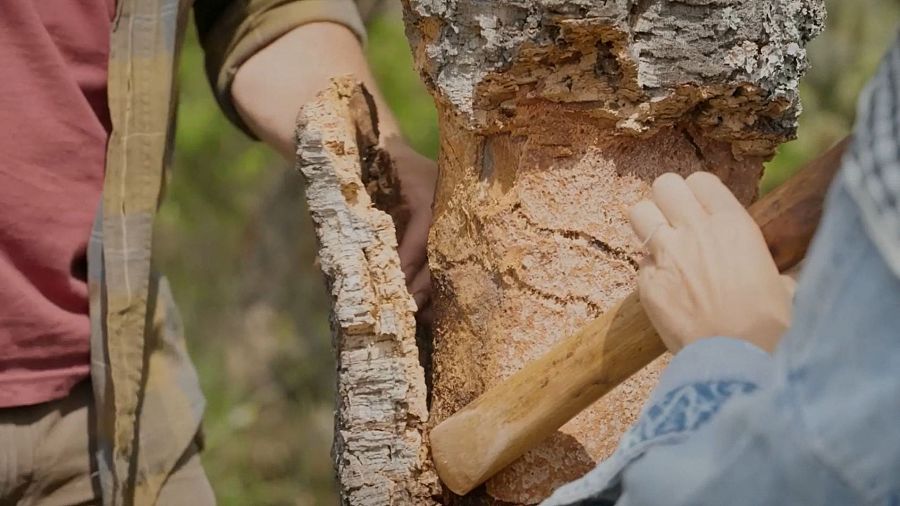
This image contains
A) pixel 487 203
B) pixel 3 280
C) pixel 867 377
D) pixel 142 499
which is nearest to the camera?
pixel 867 377

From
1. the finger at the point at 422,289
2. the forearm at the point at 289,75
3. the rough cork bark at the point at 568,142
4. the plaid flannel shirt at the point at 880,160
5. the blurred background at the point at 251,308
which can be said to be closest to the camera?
the plaid flannel shirt at the point at 880,160

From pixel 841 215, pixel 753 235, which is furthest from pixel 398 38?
pixel 841 215

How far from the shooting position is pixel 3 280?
55.7 inches

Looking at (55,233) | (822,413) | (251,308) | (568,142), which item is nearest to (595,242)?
(568,142)

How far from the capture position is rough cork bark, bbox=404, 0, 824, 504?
1139 millimetres

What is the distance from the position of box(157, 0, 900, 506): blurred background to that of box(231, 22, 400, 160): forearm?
1643 mm

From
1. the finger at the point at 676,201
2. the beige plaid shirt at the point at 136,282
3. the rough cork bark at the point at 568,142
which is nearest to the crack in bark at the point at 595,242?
the rough cork bark at the point at 568,142

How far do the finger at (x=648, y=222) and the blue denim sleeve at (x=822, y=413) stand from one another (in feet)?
0.71

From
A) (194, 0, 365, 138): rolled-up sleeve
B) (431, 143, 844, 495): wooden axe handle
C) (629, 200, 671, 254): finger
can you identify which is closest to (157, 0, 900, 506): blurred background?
(194, 0, 365, 138): rolled-up sleeve

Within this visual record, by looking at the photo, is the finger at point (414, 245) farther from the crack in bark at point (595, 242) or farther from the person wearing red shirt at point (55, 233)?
the crack in bark at point (595, 242)

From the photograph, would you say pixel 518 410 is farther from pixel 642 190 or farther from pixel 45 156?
pixel 45 156

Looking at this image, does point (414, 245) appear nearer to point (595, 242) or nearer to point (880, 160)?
point (595, 242)

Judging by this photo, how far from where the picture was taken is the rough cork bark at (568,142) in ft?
3.74

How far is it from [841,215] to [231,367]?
3415 millimetres
